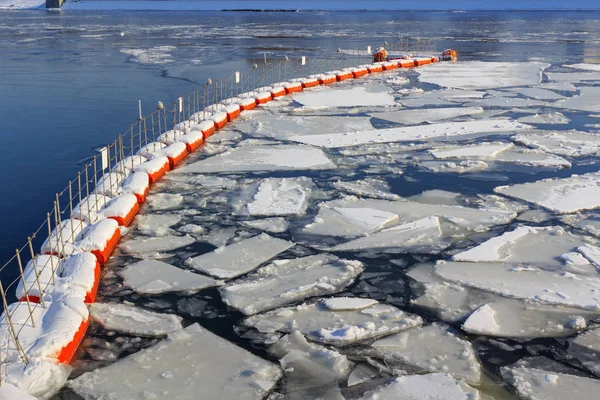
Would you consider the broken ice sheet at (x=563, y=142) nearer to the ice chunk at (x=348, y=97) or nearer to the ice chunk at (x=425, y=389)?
the ice chunk at (x=348, y=97)

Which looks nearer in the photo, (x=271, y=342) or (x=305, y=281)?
(x=271, y=342)

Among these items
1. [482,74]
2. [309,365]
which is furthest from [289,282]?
[482,74]

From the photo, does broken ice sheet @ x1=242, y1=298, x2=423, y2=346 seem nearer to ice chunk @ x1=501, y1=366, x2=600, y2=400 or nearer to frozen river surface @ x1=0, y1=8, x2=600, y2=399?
frozen river surface @ x1=0, y1=8, x2=600, y2=399

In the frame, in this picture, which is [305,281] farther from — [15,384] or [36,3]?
[36,3]

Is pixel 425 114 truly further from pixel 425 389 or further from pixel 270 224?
pixel 425 389

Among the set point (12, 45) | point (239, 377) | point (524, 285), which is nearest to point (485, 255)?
point (524, 285)

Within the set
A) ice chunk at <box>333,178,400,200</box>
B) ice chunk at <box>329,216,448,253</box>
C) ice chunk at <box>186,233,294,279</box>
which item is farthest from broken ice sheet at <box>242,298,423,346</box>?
ice chunk at <box>333,178,400,200</box>
